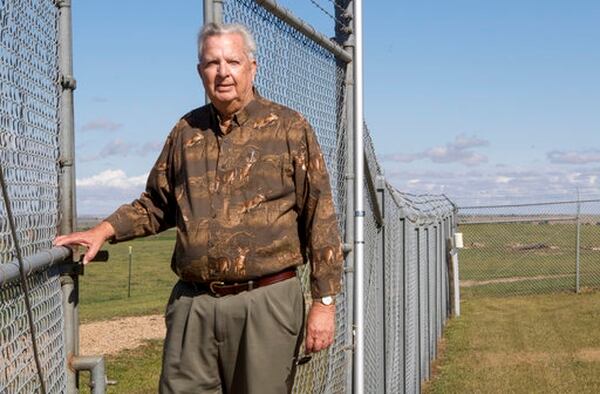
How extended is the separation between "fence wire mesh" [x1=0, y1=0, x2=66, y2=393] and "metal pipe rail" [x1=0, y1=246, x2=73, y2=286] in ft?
0.11

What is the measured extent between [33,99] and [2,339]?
0.72 m

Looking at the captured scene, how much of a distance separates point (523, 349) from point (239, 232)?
9775 millimetres

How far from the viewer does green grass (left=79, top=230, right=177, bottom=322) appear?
18.1 metres

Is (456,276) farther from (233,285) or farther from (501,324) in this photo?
(233,285)

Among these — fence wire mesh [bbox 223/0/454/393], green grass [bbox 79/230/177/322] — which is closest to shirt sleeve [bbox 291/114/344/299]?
fence wire mesh [bbox 223/0/454/393]

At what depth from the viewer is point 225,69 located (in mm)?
3859

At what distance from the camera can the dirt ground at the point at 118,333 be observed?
42.2 ft

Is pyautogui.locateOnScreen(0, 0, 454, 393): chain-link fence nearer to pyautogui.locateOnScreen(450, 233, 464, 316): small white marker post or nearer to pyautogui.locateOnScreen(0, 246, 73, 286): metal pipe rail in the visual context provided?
pyautogui.locateOnScreen(0, 246, 73, 286): metal pipe rail

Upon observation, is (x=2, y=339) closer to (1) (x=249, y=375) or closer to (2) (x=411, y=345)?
(1) (x=249, y=375)

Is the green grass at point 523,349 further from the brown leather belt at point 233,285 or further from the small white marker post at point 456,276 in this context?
the brown leather belt at point 233,285

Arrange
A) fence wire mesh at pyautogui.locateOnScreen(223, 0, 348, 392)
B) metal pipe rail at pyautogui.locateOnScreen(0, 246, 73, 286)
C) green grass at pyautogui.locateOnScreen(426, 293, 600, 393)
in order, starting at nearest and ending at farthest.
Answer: metal pipe rail at pyautogui.locateOnScreen(0, 246, 73, 286) < fence wire mesh at pyautogui.locateOnScreen(223, 0, 348, 392) < green grass at pyautogui.locateOnScreen(426, 293, 600, 393)

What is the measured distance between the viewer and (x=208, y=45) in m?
3.87

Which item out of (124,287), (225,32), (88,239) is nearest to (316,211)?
(225,32)

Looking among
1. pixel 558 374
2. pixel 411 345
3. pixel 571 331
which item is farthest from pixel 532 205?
pixel 411 345
